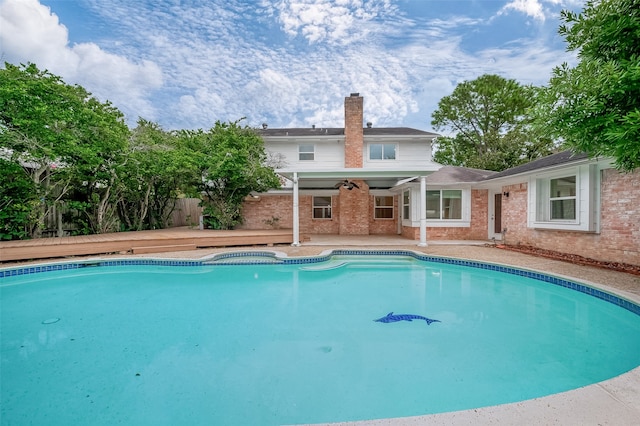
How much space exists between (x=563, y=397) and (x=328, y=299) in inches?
175

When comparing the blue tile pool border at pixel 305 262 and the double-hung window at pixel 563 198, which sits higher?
the double-hung window at pixel 563 198

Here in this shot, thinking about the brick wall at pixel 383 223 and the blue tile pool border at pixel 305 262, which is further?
the brick wall at pixel 383 223

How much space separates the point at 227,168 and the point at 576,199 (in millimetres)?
12317

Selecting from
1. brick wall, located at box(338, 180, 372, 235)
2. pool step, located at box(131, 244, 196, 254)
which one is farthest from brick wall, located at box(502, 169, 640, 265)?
pool step, located at box(131, 244, 196, 254)

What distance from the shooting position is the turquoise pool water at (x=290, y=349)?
283 cm

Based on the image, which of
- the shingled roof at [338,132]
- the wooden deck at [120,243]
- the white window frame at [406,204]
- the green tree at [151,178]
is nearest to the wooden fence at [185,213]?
the green tree at [151,178]

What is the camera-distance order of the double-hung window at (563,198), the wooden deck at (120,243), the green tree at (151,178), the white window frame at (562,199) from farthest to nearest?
the green tree at (151,178), the double-hung window at (563,198), the white window frame at (562,199), the wooden deck at (120,243)

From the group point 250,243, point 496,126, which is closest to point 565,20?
point 250,243

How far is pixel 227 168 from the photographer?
41.0ft

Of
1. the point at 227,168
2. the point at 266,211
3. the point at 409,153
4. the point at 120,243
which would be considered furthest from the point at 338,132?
the point at 120,243

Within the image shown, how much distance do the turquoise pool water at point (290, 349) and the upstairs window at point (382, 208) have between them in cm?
937

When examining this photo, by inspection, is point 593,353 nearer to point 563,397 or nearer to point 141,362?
point 563,397

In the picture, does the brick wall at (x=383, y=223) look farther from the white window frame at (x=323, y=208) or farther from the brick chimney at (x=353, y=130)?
the brick chimney at (x=353, y=130)

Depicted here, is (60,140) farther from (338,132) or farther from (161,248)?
(338,132)
